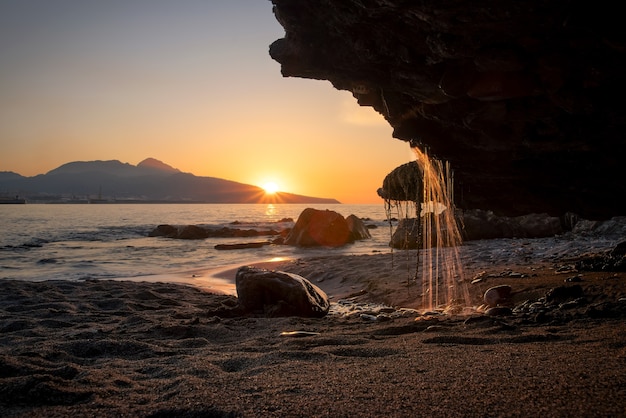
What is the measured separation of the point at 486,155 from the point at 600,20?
3455 millimetres

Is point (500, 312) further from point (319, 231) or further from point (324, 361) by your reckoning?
point (319, 231)

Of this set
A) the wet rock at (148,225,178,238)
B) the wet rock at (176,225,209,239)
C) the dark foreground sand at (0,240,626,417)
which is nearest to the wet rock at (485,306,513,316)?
the dark foreground sand at (0,240,626,417)

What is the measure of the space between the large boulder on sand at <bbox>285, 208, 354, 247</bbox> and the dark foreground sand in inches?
709

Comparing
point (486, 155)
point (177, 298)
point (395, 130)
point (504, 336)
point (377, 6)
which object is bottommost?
point (177, 298)

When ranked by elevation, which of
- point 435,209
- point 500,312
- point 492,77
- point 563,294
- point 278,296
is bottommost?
point 278,296

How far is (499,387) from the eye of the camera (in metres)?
2.78

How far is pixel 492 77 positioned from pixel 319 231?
21.3 meters

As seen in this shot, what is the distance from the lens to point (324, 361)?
3.79 metres

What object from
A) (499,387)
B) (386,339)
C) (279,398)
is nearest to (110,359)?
(279,398)

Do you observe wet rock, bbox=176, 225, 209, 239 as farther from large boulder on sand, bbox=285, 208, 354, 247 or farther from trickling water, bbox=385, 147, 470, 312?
trickling water, bbox=385, 147, 470, 312

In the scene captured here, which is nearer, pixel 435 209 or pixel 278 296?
pixel 278 296

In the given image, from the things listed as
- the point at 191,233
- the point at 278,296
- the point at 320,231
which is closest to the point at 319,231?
the point at 320,231

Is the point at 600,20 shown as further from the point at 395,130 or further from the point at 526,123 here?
the point at 395,130

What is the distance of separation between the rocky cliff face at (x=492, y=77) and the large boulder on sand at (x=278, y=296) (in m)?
3.23
